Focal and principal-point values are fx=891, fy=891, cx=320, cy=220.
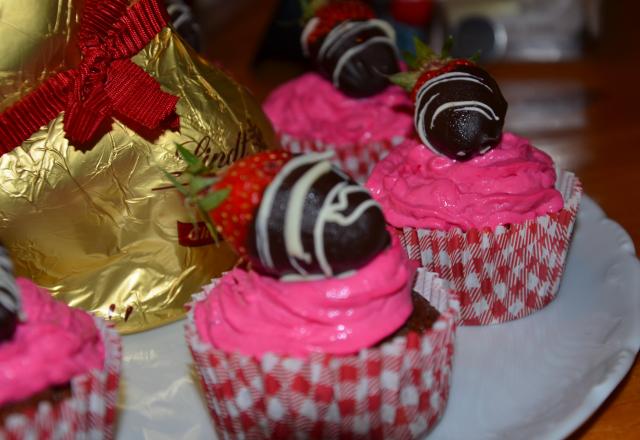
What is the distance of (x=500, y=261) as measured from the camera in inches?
84.0

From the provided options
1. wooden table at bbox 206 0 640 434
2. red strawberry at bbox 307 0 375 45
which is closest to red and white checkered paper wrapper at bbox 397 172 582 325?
wooden table at bbox 206 0 640 434

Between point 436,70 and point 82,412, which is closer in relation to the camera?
point 82,412

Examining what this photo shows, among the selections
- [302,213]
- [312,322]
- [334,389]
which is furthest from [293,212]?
[334,389]

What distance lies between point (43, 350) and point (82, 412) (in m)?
0.15

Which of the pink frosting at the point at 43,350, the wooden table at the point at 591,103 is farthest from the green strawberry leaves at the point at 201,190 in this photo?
the wooden table at the point at 591,103

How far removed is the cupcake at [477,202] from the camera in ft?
6.78

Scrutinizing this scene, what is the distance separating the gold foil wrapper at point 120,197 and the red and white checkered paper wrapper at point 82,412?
1.12ft

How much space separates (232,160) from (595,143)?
59.8 inches

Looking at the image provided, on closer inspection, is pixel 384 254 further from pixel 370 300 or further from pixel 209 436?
pixel 209 436

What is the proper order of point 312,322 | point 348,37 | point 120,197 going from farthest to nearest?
1. point 348,37
2. point 120,197
3. point 312,322

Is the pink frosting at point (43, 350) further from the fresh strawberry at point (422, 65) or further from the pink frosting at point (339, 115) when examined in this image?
the pink frosting at point (339, 115)

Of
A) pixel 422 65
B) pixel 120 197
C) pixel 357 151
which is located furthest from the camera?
pixel 357 151

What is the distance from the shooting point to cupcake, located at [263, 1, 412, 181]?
2744 mm

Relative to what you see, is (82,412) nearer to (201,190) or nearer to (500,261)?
(201,190)
